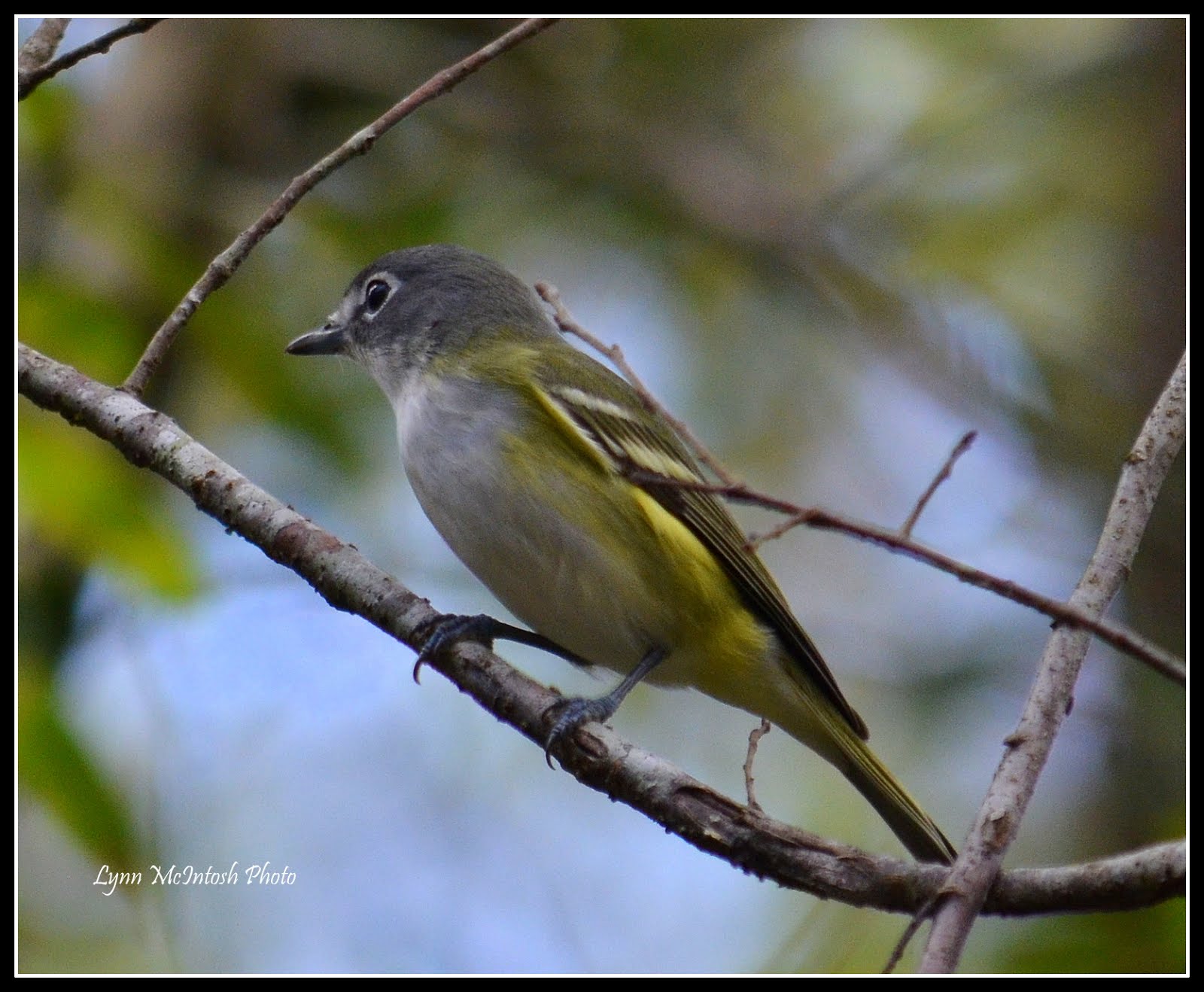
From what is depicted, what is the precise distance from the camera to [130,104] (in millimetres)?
6750

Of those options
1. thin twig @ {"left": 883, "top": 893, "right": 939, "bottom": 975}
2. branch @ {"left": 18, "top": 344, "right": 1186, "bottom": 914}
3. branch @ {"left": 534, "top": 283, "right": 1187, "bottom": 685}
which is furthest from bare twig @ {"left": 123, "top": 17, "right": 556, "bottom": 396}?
thin twig @ {"left": 883, "top": 893, "right": 939, "bottom": 975}

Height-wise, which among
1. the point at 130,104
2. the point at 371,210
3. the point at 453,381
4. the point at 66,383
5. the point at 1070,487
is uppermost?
the point at 130,104

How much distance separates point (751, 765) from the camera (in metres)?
3.00

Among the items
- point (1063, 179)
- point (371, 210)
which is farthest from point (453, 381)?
point (1063, 179)

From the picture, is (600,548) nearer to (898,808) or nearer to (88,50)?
(898,808)

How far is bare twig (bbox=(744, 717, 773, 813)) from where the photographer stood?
2.72 meters

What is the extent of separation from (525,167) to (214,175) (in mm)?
1882

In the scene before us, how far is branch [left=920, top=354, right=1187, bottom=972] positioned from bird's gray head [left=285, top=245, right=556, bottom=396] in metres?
2.45

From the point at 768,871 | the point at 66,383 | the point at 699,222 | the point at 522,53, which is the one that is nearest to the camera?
the point at 768,871

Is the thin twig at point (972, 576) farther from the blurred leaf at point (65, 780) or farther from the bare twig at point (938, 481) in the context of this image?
the blurred leaf at point (65, 780)

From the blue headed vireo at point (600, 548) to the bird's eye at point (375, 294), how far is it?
0.57m

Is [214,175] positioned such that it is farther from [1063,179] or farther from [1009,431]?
[1063,179]

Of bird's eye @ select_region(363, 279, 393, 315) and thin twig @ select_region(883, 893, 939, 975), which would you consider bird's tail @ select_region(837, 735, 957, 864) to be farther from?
bird's eye @ select_region(363, 279, 393, 315)

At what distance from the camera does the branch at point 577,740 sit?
2131 millimetres
